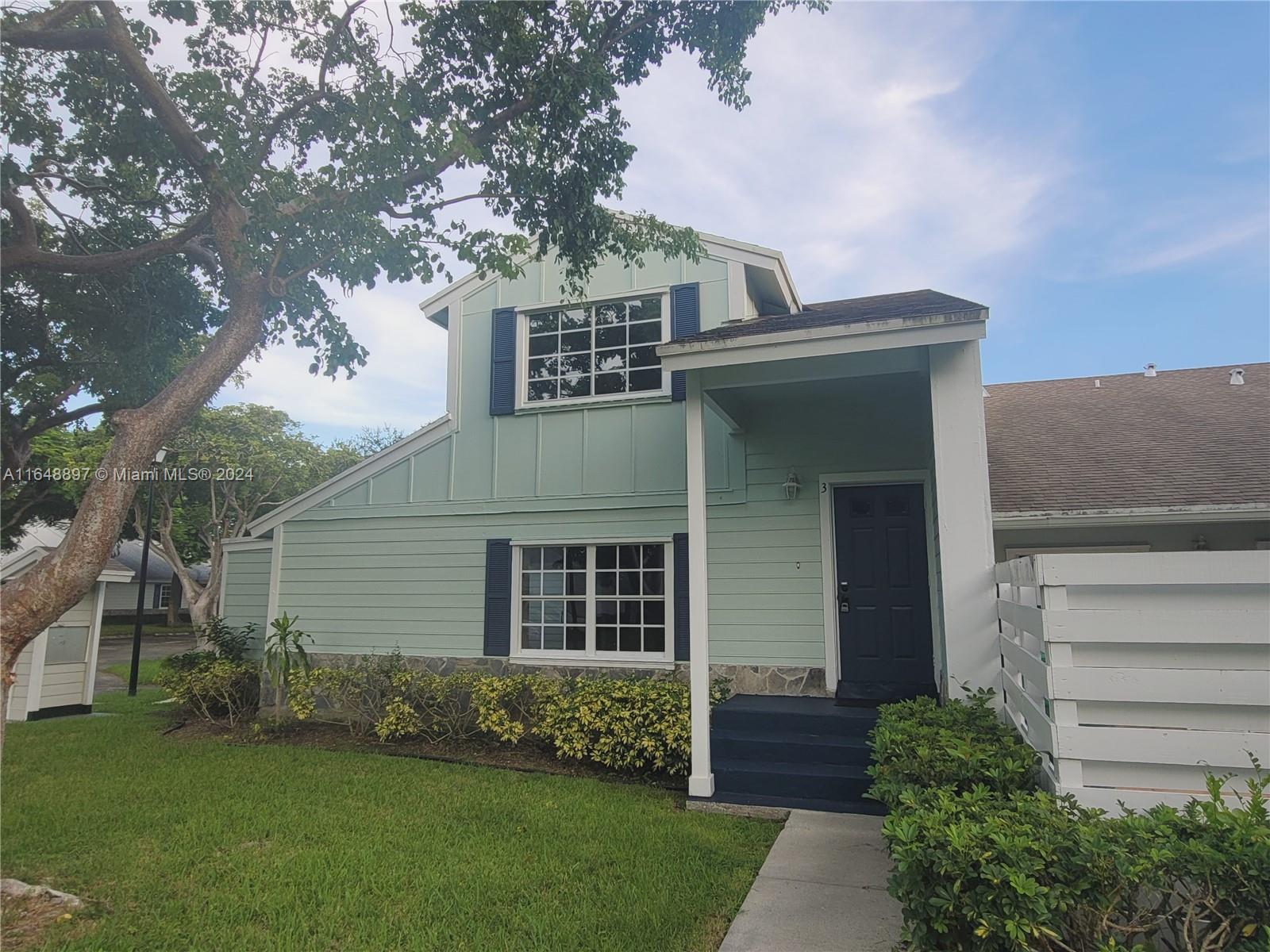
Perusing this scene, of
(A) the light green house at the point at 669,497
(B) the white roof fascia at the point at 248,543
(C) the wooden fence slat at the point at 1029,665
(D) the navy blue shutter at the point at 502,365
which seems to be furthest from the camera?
(B) the white roof fascia at the point at 248,543

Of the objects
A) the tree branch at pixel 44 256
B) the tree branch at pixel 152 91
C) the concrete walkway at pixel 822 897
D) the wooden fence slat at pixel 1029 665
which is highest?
the tree branch at pixel 152 91

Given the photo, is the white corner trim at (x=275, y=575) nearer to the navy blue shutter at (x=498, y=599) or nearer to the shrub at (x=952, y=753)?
the navy blue shutter at (x=498, y=599)

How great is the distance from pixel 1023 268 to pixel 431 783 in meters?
11.3

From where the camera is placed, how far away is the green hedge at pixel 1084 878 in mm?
1980

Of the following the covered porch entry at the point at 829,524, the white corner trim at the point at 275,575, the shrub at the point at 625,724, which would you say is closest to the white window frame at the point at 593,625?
the covered porch entry at the point at 829,524

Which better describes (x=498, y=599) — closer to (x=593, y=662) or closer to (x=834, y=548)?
(x=593, y=662)

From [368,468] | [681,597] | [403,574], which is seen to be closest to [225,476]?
[368,468]

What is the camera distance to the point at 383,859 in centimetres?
428

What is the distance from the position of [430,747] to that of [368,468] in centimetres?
360

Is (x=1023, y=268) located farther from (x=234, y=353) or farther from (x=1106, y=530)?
(x=234, y=353)

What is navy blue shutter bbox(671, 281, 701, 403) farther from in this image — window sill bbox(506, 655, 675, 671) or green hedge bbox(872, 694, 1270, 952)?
green hedge bbox(872, 694, 1270, 952)

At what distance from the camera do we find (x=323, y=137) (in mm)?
6289

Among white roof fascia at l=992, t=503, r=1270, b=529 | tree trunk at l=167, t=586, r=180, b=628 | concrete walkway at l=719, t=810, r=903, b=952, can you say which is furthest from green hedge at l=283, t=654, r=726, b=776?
tree trunk at l=167, t=586, r=180, b=628

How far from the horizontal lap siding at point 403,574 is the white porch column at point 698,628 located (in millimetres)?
2233
